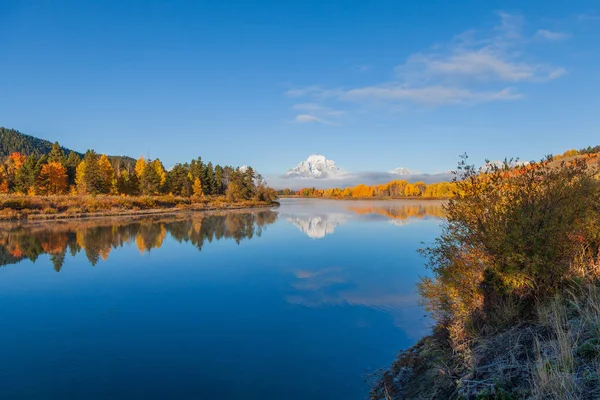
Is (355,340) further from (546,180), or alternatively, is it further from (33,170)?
(33,170)

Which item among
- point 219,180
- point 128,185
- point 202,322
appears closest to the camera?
point 202,322

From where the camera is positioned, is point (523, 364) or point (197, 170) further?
point (197, 170)

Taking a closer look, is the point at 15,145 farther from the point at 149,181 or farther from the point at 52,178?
the point at 149,181

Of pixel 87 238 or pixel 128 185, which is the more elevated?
pixel 128 185

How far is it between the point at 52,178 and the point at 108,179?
8263mm

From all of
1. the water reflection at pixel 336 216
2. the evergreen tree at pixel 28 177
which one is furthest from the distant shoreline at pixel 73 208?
the water reflection at pixel 336 216

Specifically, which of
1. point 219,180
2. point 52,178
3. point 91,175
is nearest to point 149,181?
point 91,175

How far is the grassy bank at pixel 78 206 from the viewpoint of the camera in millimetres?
39844

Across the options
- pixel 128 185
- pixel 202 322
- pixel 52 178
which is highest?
pixel 52 178

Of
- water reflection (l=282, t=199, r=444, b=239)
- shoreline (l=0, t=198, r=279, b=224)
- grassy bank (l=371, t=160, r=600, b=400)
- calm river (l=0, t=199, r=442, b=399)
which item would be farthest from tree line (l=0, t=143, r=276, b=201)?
grassy bank (l=371, t=160, r=600, b=400)

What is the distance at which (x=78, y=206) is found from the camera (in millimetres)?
46219

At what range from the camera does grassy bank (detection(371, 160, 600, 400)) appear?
4.96 meters

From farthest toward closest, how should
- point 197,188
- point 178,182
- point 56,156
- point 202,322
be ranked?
point 197,188 < point 178,182 < point 56,156 < point 202,322

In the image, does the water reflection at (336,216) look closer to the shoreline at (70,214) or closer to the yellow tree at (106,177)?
the shoreline at (70,214)
